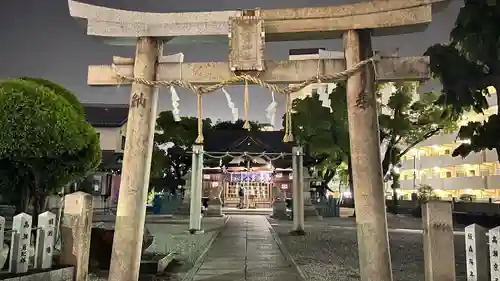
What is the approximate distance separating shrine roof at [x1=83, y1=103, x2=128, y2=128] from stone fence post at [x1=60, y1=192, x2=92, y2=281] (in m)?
35.1

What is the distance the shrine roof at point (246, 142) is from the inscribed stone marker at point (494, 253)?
2263cm

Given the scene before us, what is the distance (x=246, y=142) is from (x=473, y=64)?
17877 millimetres

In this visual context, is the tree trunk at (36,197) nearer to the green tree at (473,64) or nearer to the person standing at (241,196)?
the green tree at (473,64)

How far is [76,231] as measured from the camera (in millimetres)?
6934

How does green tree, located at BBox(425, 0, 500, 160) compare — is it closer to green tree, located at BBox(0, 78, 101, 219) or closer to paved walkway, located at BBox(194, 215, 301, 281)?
paved walkway, located at BBox(194, 215, 301, 281)

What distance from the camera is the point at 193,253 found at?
1215 centimetres

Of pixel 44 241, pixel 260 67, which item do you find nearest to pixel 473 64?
pixel 260 67

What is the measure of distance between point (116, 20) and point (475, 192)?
46286mm

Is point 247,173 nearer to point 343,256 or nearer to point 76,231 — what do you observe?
point 343,256

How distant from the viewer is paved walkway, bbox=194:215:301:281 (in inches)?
336

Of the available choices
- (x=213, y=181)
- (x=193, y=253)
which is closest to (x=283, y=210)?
(x=213, y=181)

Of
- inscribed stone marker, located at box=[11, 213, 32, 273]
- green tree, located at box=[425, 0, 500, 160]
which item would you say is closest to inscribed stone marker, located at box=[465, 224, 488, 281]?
inscribed stone marker, located at box=[11, 213, 32, 273]

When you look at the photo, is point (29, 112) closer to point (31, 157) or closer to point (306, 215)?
point (31, 157)

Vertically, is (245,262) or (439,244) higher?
(439,244)
